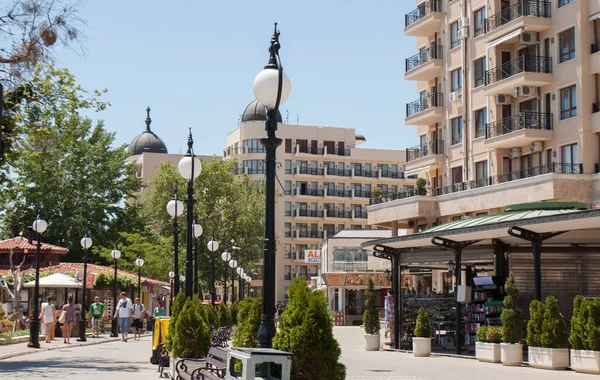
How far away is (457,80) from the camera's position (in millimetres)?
49375

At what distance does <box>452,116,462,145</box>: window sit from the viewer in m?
49.4

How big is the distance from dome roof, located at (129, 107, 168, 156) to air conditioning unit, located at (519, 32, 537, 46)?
8870 cm

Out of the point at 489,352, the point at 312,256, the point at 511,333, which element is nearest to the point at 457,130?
the point at 489,352

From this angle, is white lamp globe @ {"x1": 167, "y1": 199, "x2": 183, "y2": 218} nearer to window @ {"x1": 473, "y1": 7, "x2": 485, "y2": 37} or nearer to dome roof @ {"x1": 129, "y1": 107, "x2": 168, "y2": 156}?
window @ {"x1": 473, "y1": 7, "x2": 485, "y2": 37}

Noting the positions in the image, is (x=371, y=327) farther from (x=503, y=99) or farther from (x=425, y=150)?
(x=425, y=150)

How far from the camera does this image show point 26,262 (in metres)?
54.0

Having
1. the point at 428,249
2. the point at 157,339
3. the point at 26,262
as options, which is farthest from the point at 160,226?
the point at 157,339

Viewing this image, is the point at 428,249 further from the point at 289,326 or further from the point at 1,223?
the point at 1,223

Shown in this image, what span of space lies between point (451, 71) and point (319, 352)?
4022 centimetres

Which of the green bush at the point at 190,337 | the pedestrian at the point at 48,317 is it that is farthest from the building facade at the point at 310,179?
the green bush at the point at 190,337

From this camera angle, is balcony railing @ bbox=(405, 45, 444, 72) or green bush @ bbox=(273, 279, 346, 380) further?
balcony railing @ bbox=(405, 45, 444, 72)

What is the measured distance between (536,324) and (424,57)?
32.2 meters

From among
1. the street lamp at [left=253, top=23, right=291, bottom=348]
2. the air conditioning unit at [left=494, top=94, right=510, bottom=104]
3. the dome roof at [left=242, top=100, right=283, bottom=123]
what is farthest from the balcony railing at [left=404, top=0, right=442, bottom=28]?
the dome roof at [left=242, top=100, right=283, bottom=123]

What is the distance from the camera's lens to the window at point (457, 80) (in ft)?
161
